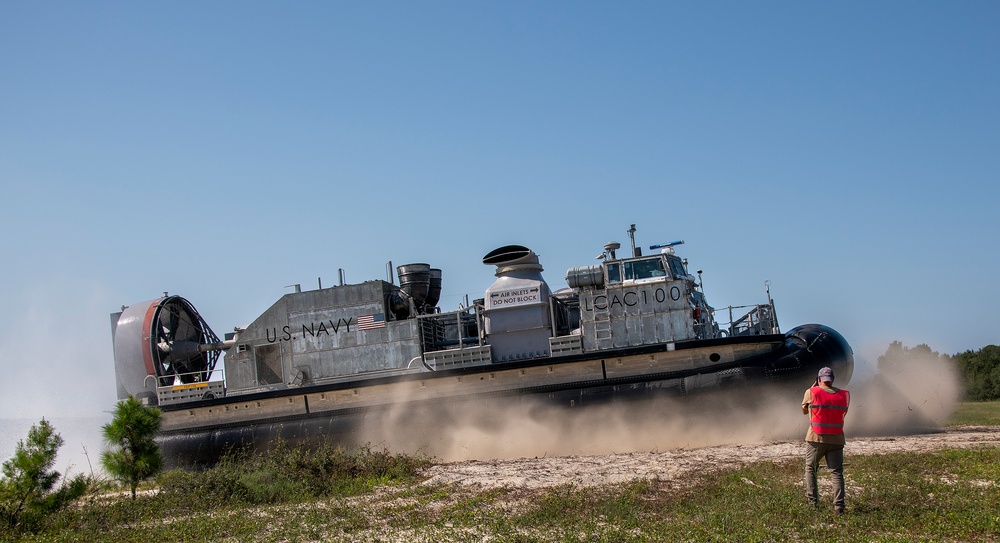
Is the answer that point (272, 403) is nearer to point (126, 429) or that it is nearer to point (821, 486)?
point (126, 429)

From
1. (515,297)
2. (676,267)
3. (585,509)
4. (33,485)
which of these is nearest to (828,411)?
(585,509)

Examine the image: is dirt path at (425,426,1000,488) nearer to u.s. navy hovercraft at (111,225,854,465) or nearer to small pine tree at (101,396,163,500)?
u.s. navy hovercraft at (111,225,854,465)

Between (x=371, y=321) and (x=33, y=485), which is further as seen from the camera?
(x=371, y=321)

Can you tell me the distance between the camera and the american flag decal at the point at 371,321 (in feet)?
59.2

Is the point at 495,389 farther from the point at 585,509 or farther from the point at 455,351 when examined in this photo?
the point at 585,509

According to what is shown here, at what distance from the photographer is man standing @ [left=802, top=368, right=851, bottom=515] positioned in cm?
756

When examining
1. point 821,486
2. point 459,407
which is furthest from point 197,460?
point 821,486

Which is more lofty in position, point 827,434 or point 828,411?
point 828,411

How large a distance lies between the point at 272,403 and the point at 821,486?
12.5 metres

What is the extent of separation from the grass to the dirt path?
1.85 feet

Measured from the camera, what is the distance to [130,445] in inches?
488

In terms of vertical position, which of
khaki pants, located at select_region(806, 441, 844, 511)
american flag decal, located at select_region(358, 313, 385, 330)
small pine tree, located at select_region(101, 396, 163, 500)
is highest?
american flag decal, located at select_region(358, 313, 385, 330)

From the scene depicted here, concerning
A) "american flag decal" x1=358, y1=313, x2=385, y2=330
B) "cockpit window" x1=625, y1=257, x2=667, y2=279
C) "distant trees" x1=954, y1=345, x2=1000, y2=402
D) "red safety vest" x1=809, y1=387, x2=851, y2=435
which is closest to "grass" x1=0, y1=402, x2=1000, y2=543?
"red safety vest" x1=809, y1=387, x2=851, y2=435

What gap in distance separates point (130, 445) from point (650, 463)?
7870 mm
